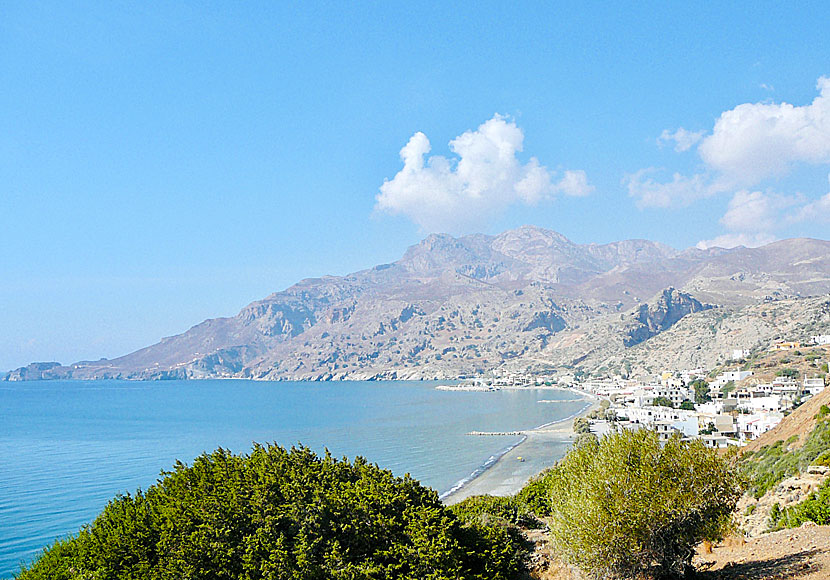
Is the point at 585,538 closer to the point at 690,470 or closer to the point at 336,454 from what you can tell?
the point at 690,470

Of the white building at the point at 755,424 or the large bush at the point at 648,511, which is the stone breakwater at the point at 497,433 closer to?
the white building at the point at 755,424

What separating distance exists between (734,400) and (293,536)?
82.5m

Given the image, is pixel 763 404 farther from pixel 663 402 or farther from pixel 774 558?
pixel 774 558

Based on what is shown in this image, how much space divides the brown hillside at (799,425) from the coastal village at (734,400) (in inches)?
349

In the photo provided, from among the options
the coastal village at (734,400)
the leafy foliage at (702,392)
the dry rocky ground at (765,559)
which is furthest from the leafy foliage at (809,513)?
the leafy foliage at (702,392)

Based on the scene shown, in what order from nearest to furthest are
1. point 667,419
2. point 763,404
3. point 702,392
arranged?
point 763,404 < point 667,419 < point 702,392

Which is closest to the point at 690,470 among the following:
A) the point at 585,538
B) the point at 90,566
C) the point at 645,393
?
the point at 585,538

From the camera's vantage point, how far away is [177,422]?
4739 inches

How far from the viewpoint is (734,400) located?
81.9m

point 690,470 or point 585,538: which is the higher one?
point 690,470

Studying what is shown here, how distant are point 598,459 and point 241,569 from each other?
8.75m

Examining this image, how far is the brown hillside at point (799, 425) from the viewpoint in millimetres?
39062

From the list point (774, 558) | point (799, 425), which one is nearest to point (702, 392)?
point (799, 425)

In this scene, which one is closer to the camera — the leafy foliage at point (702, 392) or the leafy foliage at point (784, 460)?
the leafy foliage at point (784, 460)
